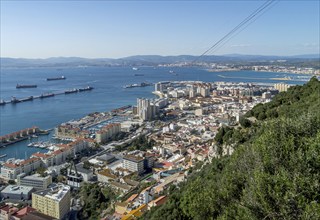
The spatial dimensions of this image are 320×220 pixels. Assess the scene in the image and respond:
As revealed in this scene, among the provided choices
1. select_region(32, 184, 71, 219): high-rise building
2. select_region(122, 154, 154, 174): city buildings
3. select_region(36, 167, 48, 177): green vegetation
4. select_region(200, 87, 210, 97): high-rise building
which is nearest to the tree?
select_region(122, 154, 154, 174): city buildings

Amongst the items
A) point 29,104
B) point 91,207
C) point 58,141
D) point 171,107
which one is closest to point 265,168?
point 91,207

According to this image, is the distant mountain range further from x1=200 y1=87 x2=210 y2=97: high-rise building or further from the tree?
the tree

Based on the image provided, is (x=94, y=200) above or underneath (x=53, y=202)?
underneath

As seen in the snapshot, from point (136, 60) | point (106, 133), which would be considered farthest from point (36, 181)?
point (136, 60)

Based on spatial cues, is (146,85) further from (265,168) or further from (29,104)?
(265,168)

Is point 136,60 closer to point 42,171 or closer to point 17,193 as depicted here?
point 42,171

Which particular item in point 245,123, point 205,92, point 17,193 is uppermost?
point 245,123
